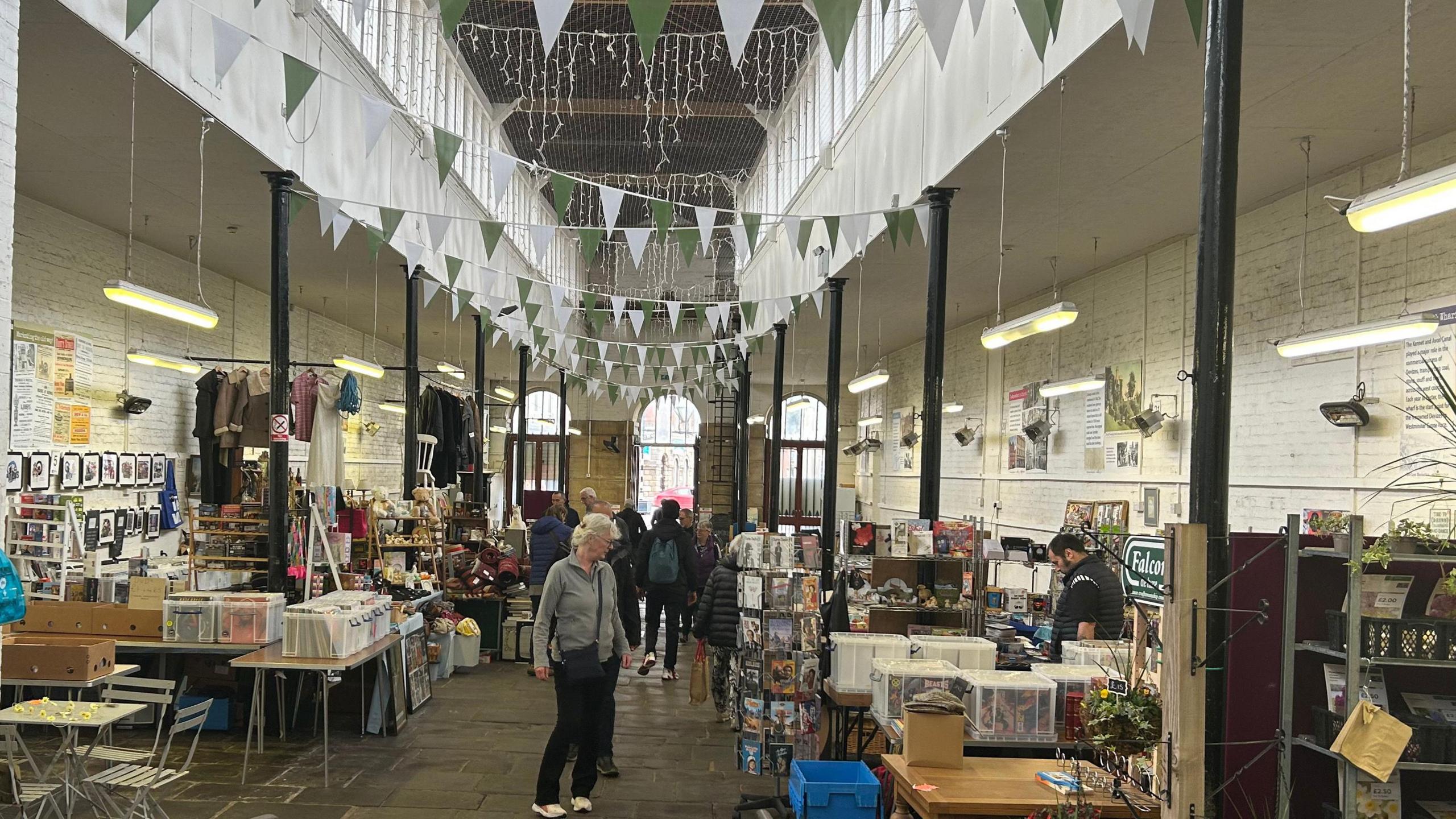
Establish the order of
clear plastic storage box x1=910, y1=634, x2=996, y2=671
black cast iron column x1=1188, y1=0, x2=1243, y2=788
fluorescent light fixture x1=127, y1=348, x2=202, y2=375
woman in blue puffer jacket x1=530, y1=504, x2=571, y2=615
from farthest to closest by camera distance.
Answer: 1. woman in blue puffer jacket x1=530, y1=504, x2=571, y2=615
2. fluorescent light fixture x1=127, y1=348, x2=202, y2=375
3. clear plastic storage box x1=910, y1=634, x2=996, y2=671
4. black cast iron column x1=1188, y1=0, x2=1243, y2=788

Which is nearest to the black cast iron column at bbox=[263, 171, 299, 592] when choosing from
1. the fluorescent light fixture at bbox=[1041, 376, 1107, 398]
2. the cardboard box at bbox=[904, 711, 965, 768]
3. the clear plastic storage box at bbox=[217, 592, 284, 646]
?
the clear plastic storage box at bbox=[217, 592, 284, 646]

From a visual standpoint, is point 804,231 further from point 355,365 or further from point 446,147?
point 355,365

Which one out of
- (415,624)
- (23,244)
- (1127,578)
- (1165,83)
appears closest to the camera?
(1127,578)

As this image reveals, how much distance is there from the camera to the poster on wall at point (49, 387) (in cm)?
934

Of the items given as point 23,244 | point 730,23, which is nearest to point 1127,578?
point 730,23

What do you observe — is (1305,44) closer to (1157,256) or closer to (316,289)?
(1157,256)

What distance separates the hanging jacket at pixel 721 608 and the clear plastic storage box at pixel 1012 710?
2.73 meters

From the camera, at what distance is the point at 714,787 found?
668cm

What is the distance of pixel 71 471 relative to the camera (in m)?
10.0

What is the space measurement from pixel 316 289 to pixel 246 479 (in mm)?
3680

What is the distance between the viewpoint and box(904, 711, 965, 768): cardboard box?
463 centimetres

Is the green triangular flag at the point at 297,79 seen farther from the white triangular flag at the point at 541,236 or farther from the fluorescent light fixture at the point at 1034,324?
the fluorescent light fixture at the point at 1034,324

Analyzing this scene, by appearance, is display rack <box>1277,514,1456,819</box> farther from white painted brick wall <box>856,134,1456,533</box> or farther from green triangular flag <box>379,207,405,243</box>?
green triangular flag <box>379,207,405,243</box>

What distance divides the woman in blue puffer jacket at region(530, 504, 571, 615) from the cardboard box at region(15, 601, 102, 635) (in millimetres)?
3828
